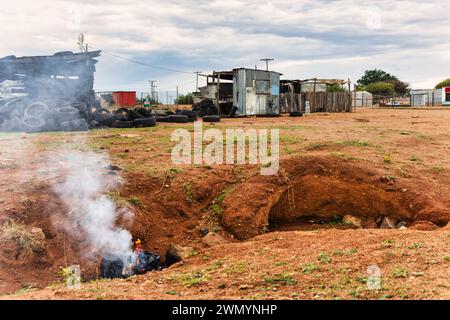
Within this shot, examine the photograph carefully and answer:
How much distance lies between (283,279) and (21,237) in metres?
4.11

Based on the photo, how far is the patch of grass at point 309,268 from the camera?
551cm

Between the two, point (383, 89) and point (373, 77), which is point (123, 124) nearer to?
point (383, 89)

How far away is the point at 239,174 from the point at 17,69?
10677 mm

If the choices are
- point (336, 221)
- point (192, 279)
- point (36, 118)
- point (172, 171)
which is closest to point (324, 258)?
point (192, 279)

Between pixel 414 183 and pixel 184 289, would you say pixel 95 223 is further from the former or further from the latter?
pixel 414 183

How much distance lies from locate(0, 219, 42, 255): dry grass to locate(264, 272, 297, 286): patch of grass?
3774 mm

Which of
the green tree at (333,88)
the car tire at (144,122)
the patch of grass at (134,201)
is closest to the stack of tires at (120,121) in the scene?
the car tire at (144,122)

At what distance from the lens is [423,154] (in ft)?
41.1

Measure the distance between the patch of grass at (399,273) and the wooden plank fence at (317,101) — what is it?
91.6 ft


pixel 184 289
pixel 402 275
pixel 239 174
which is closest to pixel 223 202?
pixel 239 174

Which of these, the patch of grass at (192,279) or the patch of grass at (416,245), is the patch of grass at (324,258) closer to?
the patch of grass at (416,245)

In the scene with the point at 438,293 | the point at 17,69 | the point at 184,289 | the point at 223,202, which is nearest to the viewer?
the point at 438,293

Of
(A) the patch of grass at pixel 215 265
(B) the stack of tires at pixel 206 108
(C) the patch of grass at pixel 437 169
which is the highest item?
(B) the stack of tires at pixel 206 108

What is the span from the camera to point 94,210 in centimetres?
852
